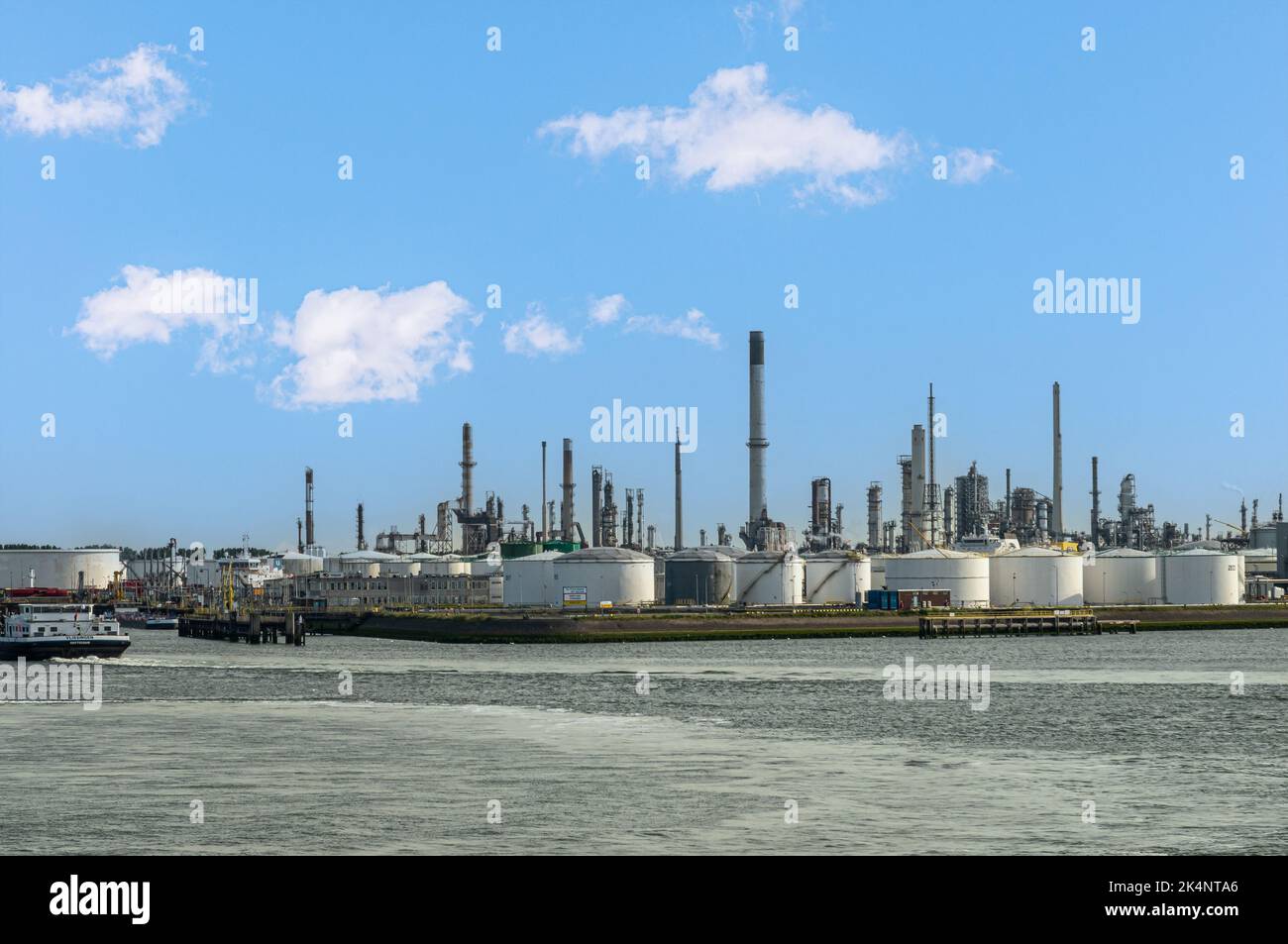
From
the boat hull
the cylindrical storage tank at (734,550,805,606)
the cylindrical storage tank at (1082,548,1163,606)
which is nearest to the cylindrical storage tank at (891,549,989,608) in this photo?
the cylindrical storage tank at (734,550,805,606)

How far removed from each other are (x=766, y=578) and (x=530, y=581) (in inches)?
1030

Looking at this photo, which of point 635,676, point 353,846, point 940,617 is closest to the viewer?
point 353,846

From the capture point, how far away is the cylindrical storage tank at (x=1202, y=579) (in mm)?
165750

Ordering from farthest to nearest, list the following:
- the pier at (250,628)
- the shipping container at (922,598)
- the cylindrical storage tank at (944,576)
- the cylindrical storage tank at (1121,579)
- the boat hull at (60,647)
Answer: the cylindrical storage tank at (1121,579), the cylindrical storage tank at (944,576), the shipping container at (922,598), the pier at (250,628), the boat hull at (60,647)

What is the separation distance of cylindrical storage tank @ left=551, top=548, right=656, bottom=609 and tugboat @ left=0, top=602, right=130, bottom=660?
59.8m

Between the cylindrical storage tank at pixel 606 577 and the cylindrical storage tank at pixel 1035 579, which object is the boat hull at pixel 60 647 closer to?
the cylindrical storage tank at pixel 606 577

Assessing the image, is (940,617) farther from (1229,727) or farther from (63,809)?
(63,809)

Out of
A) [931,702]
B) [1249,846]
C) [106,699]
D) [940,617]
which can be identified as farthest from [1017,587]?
[1249,846]

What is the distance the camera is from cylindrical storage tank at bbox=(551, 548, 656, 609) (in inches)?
5974

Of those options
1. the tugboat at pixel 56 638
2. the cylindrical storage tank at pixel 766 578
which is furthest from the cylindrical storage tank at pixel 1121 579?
the tugboat at pixel 56 638

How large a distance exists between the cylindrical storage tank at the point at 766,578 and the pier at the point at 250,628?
46231 millimetres

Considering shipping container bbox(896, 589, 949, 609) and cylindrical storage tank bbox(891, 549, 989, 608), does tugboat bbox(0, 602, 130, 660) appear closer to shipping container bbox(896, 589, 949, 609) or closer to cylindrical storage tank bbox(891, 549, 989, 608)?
shipping container bbox(896, 589, 949, 609)
